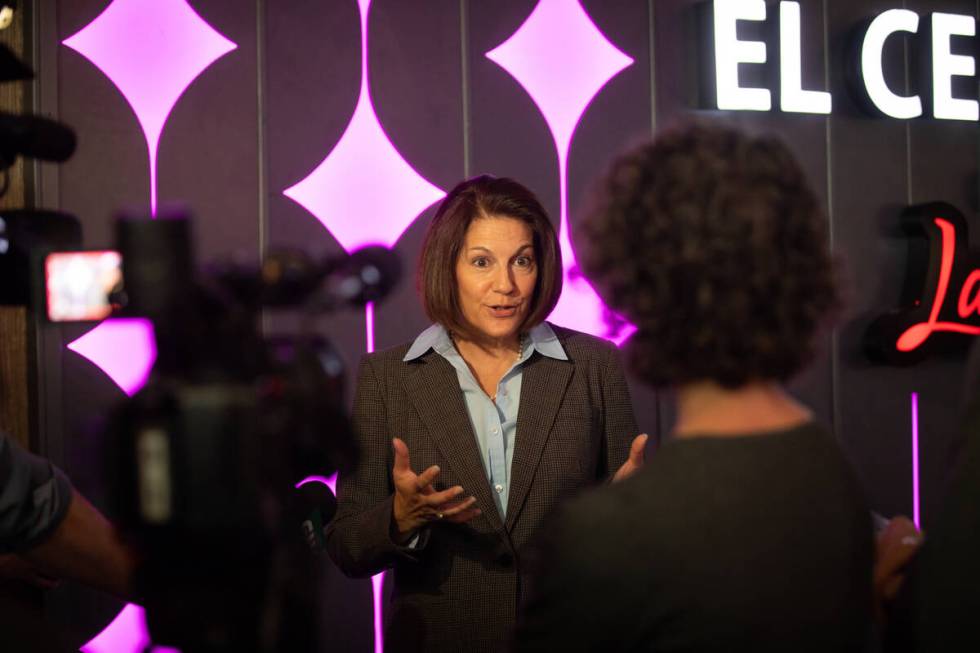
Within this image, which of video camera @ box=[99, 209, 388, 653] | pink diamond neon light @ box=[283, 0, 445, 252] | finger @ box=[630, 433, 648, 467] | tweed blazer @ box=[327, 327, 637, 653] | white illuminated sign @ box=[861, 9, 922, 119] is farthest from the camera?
white illuminated sign @ box=[861, 9, 922, 119]

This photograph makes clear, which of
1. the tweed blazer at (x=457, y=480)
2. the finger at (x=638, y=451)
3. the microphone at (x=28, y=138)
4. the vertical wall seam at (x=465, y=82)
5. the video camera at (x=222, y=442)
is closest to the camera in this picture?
the video camera at (x=222, y=442)

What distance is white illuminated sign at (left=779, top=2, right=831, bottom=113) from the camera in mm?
3308

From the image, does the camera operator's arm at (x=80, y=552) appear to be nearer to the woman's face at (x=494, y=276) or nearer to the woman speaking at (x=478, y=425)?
the woman speaking at (x=478, y=425)

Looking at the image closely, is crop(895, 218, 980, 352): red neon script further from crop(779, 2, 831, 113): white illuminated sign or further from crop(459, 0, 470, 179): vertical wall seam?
crop(459, 0, 470, 179): vertical wall seam

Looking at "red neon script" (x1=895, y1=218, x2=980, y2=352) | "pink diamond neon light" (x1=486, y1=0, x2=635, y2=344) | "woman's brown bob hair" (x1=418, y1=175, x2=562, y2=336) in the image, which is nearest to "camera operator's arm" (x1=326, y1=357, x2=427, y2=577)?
"woman's brown bob hair" (x1=418, y1=175, x2=562, y2=336)

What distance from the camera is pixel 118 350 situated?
8.89 feet

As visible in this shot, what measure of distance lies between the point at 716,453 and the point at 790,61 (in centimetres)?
277

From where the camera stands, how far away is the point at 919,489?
3639 mm

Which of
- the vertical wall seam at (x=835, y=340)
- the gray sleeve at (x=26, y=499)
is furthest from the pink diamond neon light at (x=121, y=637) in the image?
the vertical wall seam at (x=835, y=340)

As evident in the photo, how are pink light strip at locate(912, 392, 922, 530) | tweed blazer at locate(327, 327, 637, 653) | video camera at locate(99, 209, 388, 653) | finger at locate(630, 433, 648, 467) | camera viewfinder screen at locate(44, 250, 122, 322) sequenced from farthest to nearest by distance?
pink light strip at locate(912, 392, 922, 530) < tweed blazer at locate(327, 327, 637, 653) < finger at locate(630, 433, 648, 467) < camera viewfinder screen at locate(44, 250, 122, 322) < video camera at locate(99, 209, 388, 653)

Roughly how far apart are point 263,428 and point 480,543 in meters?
1.21

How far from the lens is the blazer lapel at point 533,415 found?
201 centimetres

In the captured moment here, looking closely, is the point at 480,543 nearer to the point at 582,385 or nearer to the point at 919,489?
the point at 582,385

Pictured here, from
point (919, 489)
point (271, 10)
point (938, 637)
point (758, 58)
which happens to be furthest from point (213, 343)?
point (919, 489)
